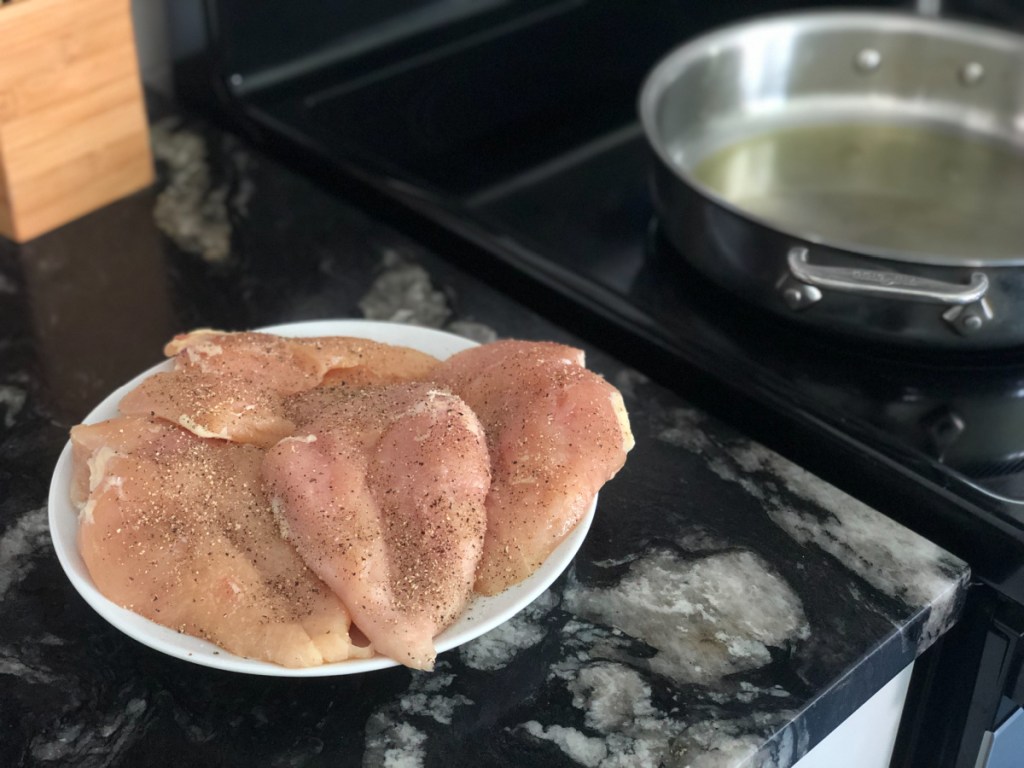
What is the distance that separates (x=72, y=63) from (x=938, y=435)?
31.7 inches

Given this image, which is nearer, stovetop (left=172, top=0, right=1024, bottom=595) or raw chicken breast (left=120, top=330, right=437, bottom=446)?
raw chicken breast (left=120, top=330, right=437, bottom=446)

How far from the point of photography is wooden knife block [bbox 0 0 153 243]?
1026 mm

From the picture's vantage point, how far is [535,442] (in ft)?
2.52

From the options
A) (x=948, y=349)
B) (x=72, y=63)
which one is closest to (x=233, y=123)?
(x=72, y=63)

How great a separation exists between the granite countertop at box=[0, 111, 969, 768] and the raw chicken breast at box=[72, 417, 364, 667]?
0.07m

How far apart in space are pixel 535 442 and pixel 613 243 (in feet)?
1.43

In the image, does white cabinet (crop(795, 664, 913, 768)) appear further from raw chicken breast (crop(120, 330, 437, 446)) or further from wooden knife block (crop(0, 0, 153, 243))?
wooden knife block (crop(0, 0, 153, 243))

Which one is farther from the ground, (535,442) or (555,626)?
(535,442)

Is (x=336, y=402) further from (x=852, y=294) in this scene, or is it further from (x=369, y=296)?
(x=852, y=294)

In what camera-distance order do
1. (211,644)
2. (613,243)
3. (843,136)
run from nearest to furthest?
(211,644), (613,243), (843,136)

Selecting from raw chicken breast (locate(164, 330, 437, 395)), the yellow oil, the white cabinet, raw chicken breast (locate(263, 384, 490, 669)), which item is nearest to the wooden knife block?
raw chicken breast (locate(164, 330, 437, 395))

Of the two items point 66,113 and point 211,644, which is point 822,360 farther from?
point 66,113

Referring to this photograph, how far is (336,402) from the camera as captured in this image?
0.82 metres

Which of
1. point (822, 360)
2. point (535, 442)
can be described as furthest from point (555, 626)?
point (822, 360)
